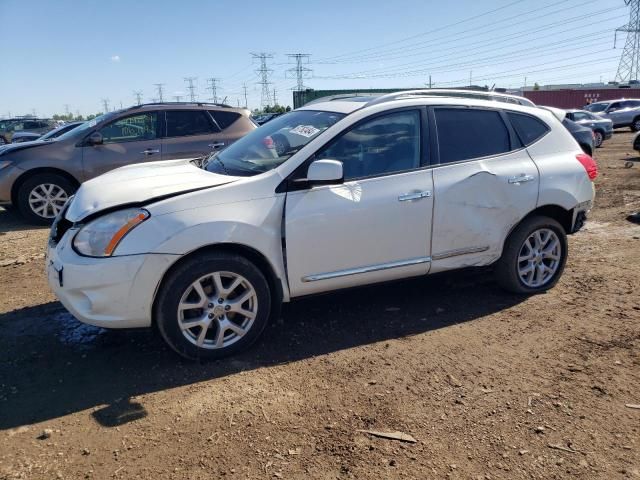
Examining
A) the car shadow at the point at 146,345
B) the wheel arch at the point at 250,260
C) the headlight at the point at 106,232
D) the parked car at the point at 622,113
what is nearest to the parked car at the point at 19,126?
the car shadow at the point at 146,345

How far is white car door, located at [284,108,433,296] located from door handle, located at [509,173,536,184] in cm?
84

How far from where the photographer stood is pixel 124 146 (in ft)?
26.7

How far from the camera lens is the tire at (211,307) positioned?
3.35 m

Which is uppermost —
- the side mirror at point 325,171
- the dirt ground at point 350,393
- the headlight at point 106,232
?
the side mirror at point 325,171

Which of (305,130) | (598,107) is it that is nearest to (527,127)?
(305,130)

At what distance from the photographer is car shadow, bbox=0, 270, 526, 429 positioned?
312 cm

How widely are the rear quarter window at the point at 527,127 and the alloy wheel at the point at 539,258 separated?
82 centimetres

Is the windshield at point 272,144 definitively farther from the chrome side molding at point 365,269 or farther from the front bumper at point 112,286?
the front bumper at point 112,286

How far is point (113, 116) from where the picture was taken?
26.7 ft

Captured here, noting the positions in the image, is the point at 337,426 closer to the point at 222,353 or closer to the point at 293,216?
the point at 222,353

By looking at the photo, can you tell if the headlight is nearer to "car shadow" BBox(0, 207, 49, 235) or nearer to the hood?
the hood

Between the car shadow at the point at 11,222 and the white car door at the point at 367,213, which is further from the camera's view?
the car shadow at the point at 11,222

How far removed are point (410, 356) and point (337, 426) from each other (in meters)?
0.98

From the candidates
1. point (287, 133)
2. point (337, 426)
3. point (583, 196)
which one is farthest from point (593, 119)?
point (337, 426)
